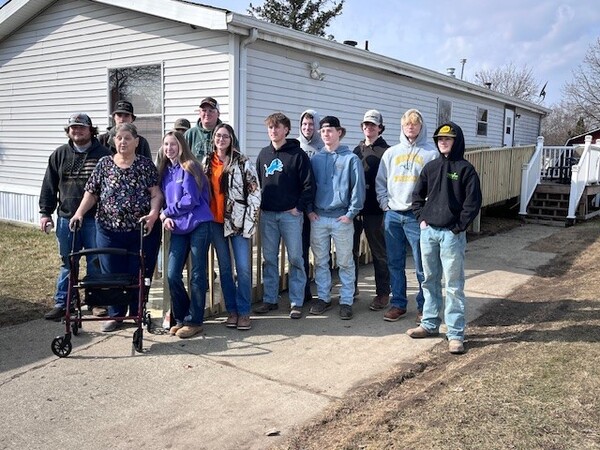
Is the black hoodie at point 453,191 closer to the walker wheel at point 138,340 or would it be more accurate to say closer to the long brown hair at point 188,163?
the long brown hair at point 188,163

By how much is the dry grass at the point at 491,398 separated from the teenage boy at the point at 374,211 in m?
1.01

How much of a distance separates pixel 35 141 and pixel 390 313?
9.13m

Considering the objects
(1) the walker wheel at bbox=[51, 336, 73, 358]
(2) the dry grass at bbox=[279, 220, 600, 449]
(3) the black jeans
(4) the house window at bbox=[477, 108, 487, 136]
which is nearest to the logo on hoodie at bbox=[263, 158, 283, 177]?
(3) the black jeans

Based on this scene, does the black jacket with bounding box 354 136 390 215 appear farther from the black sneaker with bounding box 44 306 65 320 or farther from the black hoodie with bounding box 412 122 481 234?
the black sneaker with bounding box 44 306 65 320

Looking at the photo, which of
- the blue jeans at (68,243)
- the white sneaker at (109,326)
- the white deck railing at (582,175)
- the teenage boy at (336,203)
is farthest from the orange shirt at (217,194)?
the white deck railing at (582,175)

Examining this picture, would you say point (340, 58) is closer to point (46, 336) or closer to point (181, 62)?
point (181, 62)

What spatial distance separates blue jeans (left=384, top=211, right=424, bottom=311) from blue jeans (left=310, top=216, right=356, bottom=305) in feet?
1.19

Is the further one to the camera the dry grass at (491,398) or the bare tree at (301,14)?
the bare tree at (301,14)

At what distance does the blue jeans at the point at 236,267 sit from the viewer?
15.5 feet

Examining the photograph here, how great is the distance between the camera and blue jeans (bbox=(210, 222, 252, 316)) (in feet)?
15.5

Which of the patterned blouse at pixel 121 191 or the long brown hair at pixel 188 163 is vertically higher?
the long brown hair at pixel 188 163

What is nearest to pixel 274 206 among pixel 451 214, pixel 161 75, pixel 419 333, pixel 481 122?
pixel 451 214

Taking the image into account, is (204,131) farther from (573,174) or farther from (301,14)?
(301,14)

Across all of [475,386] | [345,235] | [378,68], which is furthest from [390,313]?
[378,68]
